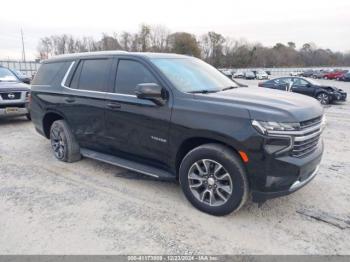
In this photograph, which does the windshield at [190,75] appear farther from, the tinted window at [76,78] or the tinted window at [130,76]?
the tinted window at [76,78]

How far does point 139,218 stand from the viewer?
3.52 metres

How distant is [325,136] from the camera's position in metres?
7.60

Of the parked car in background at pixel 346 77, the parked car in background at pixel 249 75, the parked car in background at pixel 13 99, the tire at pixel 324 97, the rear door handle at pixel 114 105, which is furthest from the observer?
the parked car in background at pixel 249 75

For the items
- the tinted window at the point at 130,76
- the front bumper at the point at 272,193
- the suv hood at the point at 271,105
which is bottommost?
the front bumper at the point at 272,193

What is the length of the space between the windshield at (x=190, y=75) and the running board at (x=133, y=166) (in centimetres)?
110

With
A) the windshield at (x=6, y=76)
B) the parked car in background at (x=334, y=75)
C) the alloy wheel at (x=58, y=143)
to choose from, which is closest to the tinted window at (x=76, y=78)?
the alloy wheel at (x=58, y=143)

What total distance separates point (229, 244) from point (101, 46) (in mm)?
70541

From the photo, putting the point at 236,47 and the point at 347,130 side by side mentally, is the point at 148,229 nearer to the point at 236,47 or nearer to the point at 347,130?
the point at 347,130

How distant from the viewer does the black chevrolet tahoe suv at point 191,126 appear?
3.16m

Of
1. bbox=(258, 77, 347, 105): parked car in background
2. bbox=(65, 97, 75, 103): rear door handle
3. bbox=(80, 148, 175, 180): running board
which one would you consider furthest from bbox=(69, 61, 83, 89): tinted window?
bbox=(258, 77, 347, 105): parked car in background

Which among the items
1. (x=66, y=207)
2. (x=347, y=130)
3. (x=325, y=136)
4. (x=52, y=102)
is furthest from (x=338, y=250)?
(x=347, y=130)

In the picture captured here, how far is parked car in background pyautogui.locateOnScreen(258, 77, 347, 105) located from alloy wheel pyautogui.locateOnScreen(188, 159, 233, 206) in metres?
13.6

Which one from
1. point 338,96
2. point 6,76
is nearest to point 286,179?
point 6,76

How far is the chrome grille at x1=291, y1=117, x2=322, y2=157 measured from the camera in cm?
316
